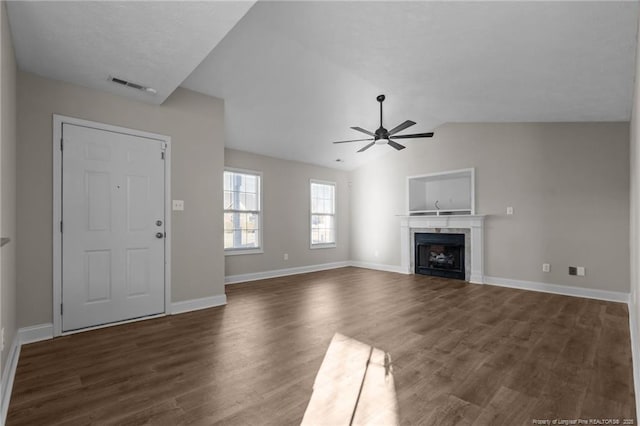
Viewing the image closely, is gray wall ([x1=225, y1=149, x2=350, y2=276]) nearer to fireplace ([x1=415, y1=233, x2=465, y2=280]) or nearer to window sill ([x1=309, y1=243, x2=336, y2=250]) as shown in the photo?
window sill ([x1=309, y1=243, x2=336, y2=250])

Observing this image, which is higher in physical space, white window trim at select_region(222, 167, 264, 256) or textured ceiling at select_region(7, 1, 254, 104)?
textured ceiling at select_region(7, 1, 254, 104)

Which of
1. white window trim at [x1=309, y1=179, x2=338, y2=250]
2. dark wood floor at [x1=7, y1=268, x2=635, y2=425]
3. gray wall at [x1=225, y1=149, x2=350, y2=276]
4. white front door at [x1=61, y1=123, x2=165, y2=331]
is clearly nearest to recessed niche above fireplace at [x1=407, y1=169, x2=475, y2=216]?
white window trim at [x1=309, y1=179, x2=338, y2=250]

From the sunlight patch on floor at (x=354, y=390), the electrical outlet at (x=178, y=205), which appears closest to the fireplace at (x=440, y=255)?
the sunlight patch on floor at (x=354, y=390)

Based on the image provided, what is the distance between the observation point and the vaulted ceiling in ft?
7.36

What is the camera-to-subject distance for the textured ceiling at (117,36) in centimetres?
207

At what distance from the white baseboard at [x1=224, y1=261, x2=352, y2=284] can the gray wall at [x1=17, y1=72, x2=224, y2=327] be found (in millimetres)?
1589

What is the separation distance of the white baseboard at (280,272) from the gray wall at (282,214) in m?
0.07

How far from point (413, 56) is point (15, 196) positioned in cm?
401

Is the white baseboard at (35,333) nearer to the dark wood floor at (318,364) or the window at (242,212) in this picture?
the dark wood floor at (318,364)

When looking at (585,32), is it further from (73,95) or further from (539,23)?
→ (73,95)

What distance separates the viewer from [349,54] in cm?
353

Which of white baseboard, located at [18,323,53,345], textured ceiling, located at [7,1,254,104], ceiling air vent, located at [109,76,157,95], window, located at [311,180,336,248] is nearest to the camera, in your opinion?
textured ceiling, located at [7,1,254,104]

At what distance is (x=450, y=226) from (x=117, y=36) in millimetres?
5650

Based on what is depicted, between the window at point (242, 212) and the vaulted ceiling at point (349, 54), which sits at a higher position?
the vaulted ceiling at point (349, 54)
